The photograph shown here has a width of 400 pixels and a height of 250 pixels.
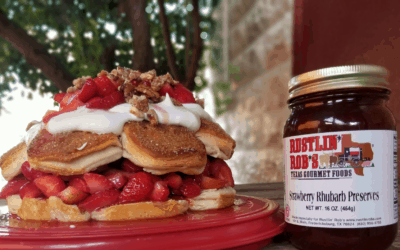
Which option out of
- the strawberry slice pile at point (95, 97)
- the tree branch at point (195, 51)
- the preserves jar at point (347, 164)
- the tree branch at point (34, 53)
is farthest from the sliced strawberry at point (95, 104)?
the tree branch at point (195, 51)

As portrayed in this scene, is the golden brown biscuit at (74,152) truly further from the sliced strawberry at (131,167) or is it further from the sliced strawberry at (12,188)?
the sliced strawberry at (12,188)

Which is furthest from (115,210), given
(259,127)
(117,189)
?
(259,127)

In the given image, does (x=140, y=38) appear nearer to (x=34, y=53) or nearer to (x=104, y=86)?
(x=34, y=53)

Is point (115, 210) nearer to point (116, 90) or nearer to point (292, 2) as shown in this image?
point (116, 90)

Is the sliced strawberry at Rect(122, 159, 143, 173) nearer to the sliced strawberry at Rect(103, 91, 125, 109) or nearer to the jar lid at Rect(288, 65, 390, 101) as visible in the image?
the sliced strawberry at Rect(103, 91, 125, 109)

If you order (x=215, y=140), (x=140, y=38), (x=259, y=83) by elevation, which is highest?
(x=259, y=83)

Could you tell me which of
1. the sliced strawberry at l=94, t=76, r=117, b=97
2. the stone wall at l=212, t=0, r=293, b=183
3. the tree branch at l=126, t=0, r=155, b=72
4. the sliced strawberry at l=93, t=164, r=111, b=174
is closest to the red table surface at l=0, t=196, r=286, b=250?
the sliced strawberry at l=93, t=164, r=111, b=174

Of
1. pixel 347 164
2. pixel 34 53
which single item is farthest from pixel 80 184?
pixel 34 53
